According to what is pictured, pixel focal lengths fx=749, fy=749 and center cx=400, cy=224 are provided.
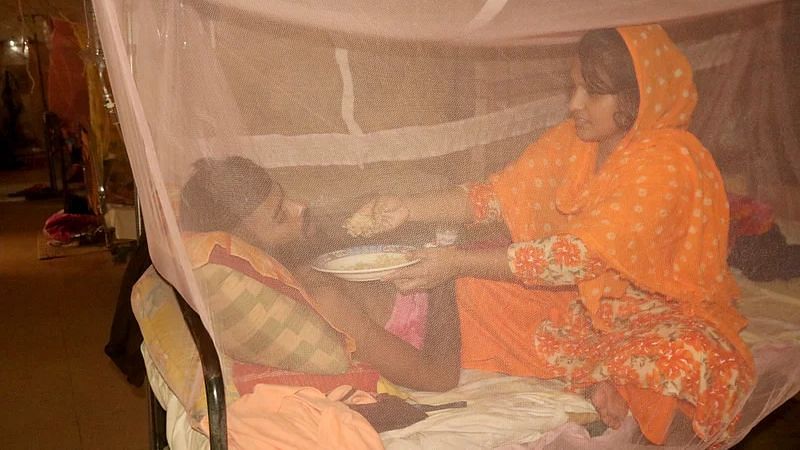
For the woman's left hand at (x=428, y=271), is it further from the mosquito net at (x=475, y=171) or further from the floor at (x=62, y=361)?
the floor at (x=62, y=361)

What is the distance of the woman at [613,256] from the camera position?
1.42 metres

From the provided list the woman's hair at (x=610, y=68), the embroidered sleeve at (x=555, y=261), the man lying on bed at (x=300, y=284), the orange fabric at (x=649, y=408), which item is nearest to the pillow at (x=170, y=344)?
the man lying on bed at (x=300, y=284)

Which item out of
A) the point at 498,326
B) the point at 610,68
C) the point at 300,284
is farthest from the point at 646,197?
the point at 300,284

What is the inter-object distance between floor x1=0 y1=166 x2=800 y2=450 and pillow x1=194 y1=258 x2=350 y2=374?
4.26 ft

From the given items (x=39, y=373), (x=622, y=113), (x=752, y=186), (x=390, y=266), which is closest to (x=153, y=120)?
(x=390, y=266)

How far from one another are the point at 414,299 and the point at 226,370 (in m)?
0.37

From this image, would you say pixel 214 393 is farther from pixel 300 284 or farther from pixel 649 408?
pixel 649 408

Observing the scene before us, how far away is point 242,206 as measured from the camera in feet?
4.04

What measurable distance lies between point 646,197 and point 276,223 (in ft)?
2.30

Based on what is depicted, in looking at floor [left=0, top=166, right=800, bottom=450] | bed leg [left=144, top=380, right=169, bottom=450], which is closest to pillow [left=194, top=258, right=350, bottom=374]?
bed leg [left=144, top=380, right=169, bottom=450]

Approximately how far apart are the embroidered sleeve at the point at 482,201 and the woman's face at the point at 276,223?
0.33 meters

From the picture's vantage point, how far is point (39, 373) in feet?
9.48

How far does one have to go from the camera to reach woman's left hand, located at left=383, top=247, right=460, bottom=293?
1.39 m

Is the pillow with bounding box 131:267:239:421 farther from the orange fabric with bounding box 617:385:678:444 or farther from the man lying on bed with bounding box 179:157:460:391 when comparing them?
the orange fabric with bounding box 617:385:678:444
